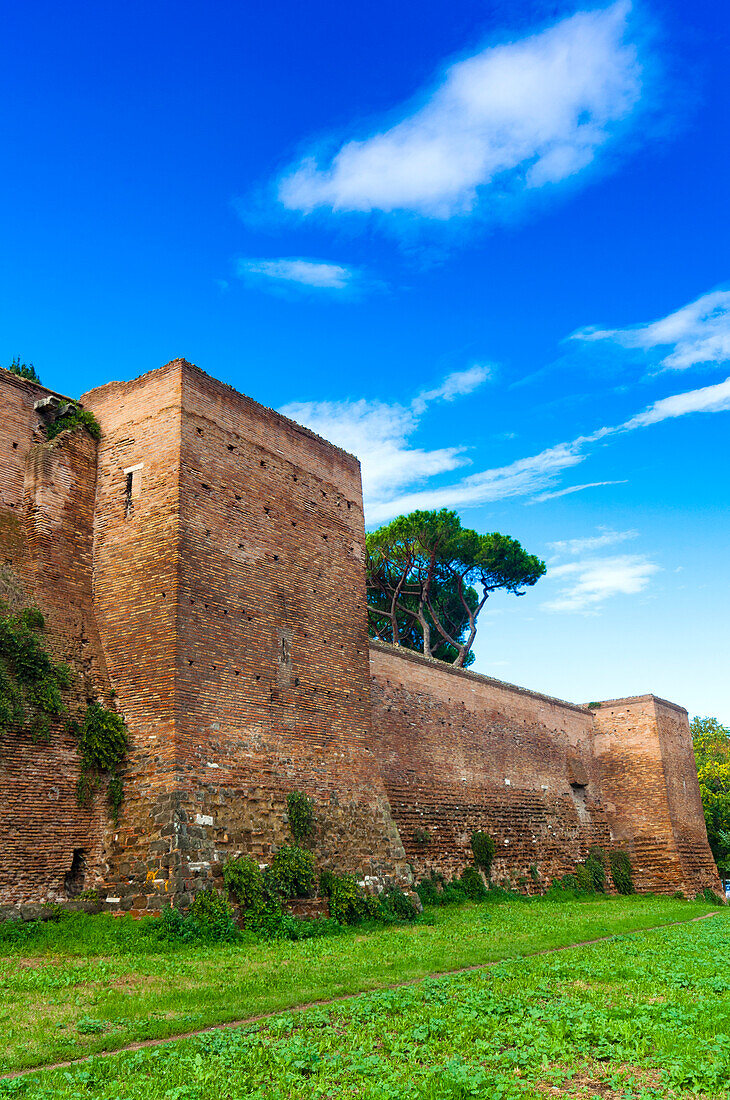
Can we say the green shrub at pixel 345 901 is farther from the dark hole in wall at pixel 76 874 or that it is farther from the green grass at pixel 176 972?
the dark hole in wall at pixel 76 874

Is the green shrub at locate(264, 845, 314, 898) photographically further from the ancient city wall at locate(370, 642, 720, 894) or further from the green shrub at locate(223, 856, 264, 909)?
the ancient city wall at locate(370, 642, 720, 894)

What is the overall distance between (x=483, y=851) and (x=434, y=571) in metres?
13.3

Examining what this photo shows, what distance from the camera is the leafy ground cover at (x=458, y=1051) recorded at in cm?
472

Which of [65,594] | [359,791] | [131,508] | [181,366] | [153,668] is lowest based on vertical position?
[359,791]

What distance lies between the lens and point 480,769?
1892 centimetres

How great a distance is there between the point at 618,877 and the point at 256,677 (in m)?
14.8

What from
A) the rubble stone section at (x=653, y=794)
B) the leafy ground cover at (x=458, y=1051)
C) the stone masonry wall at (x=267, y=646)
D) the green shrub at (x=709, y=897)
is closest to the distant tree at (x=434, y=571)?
the rubble stone section at (x=653, y=794)

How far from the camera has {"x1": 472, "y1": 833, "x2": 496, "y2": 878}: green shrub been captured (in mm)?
17403

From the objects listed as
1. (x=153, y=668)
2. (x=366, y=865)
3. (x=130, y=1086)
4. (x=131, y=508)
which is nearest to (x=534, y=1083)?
(x=130, y=1086)

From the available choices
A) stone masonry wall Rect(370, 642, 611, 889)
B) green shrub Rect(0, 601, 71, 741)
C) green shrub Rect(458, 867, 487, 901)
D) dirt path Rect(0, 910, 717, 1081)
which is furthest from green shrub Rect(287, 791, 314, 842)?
green shrub Rect(458, 867, 487, 901)

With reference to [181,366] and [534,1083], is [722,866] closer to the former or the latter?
[181,366]

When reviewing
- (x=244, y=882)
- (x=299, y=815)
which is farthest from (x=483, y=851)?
(x=244, y=882)

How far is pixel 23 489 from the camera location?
12188 millimetres

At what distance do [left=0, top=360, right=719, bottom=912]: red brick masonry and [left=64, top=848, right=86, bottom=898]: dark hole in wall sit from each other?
0.08ft
